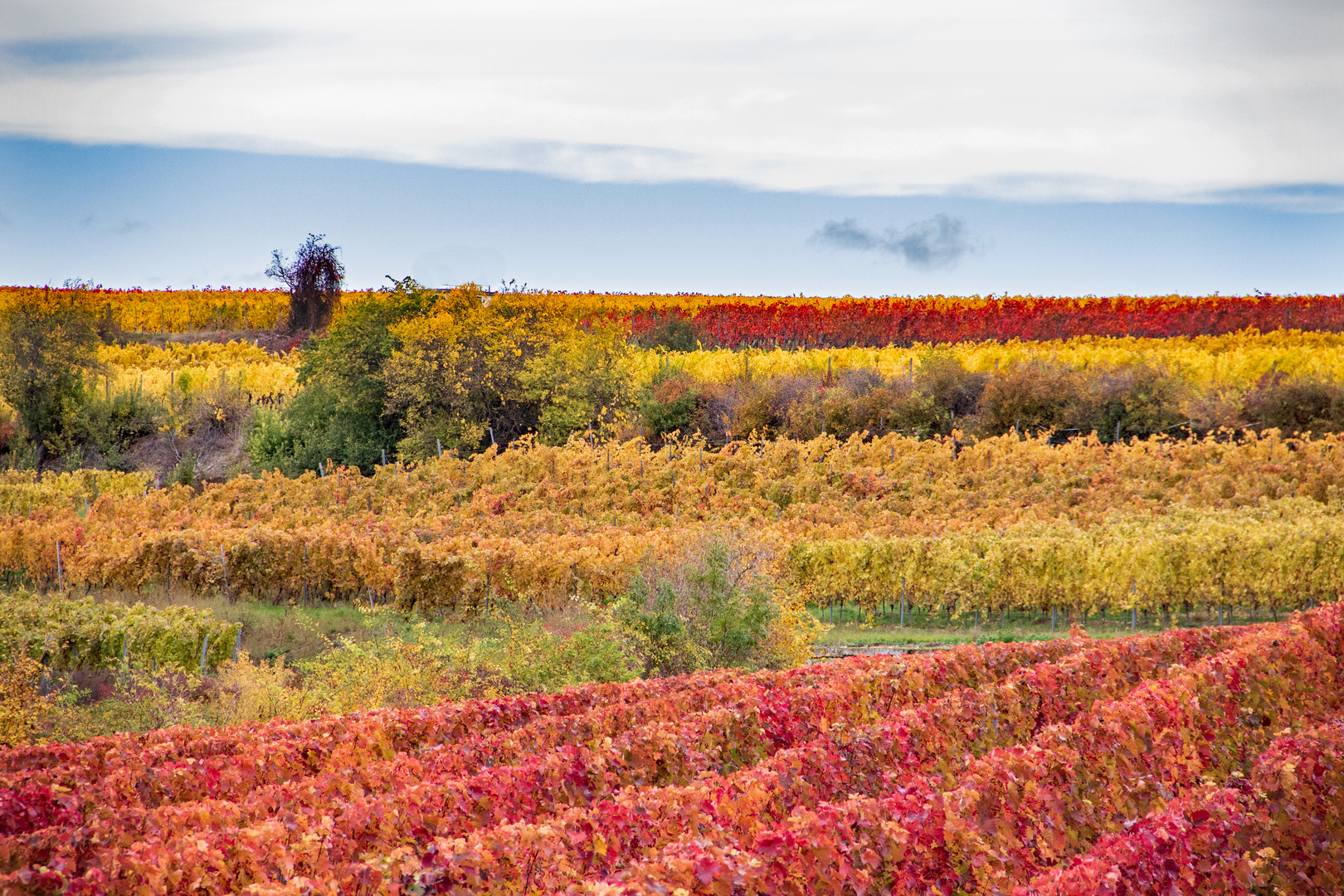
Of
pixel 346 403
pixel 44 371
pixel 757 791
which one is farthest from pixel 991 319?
pixel 757 791

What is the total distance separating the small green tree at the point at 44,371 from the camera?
44.9m

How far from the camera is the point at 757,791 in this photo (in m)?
7.96


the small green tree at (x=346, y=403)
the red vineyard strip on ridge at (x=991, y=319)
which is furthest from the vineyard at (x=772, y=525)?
the red vineyard strip on ridge at (x=991, y=319)

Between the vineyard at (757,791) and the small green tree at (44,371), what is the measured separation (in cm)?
3995

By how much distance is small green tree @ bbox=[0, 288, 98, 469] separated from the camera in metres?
44.9

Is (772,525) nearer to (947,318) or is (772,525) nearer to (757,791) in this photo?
(757,791)

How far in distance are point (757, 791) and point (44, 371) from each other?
4610 centimetres

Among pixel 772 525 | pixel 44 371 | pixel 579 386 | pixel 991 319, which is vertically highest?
pixel 991 319

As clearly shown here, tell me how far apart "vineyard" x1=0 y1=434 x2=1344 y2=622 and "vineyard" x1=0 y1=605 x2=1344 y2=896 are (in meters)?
7.52

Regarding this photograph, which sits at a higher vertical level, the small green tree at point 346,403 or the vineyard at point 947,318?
the vineyard at point 947,318

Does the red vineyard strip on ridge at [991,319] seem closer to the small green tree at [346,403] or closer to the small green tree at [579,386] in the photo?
the small green tree at [579,386]

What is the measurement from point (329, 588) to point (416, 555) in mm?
3515

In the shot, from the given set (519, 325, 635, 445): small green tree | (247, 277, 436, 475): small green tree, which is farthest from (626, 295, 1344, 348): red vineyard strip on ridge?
(247, 277, 436, 475): small green tree

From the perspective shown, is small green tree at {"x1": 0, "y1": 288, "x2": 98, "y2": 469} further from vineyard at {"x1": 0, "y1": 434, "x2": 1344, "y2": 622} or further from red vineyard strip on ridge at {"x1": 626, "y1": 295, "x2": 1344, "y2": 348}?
red vineyard strip on ridge at {"x1": 626, "y1": 295, "x2": 1344, "y2": 348}
